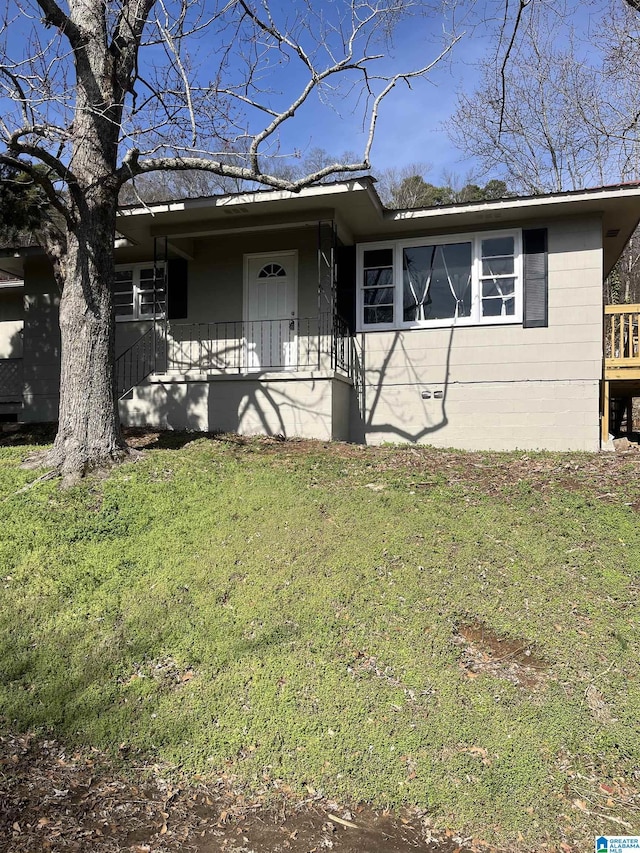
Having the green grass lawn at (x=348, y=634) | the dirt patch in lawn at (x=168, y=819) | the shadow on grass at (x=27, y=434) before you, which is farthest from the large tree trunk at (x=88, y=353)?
the dirt patch in lawn at (x=168, y=819)

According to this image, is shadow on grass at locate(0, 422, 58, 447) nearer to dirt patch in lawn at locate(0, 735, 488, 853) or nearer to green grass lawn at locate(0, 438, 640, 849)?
green grass lawn at locate(0, 438, 640, 849)

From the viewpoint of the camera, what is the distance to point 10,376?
41.9 ft

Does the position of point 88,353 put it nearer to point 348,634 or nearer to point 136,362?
point 136,362

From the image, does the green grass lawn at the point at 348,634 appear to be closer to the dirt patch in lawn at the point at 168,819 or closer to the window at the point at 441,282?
the dirt patch in lawn at the point at 168,819

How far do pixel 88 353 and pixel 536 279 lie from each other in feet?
21.9

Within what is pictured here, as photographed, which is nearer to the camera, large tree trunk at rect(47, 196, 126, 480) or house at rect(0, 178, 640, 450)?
large tree trunk at rect(47, 196, 126, 480)

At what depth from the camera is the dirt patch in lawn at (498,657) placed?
390 cm

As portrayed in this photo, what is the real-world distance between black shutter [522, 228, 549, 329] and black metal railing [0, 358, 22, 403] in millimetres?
9906

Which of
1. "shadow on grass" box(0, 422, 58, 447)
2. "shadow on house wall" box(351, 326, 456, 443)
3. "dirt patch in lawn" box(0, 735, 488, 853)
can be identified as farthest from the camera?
"shadow on house wall" box(351, 326, 456, 443)

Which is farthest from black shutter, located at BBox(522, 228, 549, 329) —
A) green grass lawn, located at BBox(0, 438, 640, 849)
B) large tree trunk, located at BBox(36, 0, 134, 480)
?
large tree trunk, located at BBox(36, 0, 134, 480)

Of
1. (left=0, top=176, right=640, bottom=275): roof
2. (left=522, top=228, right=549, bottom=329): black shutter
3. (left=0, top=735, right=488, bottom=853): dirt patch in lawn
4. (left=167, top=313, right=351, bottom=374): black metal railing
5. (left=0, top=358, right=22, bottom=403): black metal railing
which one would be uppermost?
(left=0, top=176, right=640, bottom=275): roof

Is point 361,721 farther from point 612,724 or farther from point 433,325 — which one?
point 433,325

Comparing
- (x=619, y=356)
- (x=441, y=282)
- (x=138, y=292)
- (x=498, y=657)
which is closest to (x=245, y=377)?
(x=138, y=292)

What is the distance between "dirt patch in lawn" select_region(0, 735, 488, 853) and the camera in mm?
2977
